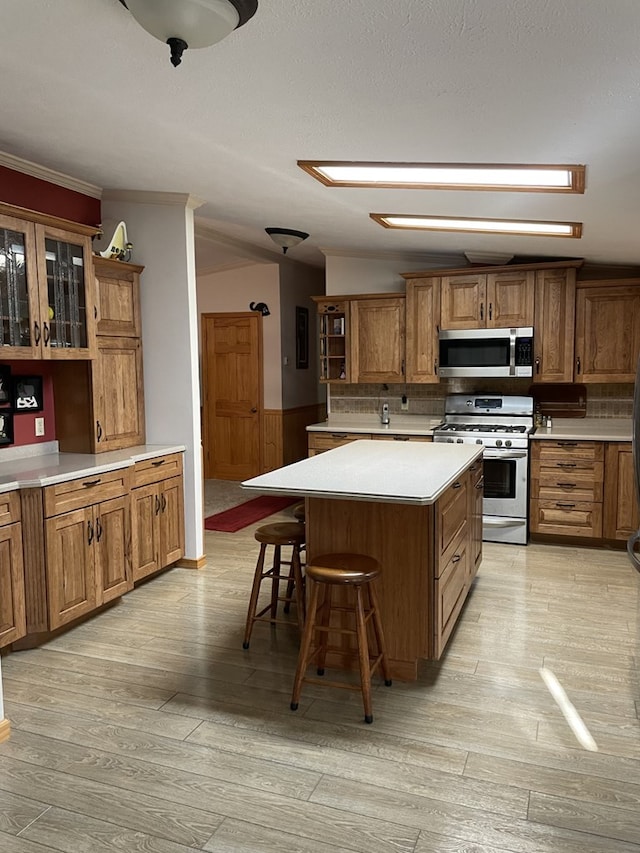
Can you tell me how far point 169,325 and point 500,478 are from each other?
278cm

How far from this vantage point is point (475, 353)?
5.43 metres

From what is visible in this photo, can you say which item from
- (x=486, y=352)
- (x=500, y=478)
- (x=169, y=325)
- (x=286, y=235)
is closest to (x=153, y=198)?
(x=169, y=325)

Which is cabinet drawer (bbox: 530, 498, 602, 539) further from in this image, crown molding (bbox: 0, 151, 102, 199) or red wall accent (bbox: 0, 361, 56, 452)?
crown molding (bbox: 0, 151, 102, 199)

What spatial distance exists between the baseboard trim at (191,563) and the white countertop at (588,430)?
268 cm

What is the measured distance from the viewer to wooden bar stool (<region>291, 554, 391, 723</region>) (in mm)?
2568

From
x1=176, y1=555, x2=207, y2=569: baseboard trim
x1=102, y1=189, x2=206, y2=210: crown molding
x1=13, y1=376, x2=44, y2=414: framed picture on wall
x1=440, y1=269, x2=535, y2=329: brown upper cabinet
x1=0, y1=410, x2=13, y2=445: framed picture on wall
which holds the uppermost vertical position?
x1=102, y1=189, x2=206, y2=210: crown molding

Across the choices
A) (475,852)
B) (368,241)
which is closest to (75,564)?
(475,852)

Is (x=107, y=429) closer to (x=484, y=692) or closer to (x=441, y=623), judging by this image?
(x=441, y=623)

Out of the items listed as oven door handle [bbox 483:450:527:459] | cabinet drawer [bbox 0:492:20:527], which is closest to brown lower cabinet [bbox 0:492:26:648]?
cabinet drawer [bbox 0:492:20:527]

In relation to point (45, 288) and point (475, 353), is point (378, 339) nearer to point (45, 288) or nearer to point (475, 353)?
point (475, 353)

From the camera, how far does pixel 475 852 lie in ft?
6.16

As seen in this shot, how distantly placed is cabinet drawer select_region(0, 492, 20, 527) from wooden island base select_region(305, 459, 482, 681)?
1.43m

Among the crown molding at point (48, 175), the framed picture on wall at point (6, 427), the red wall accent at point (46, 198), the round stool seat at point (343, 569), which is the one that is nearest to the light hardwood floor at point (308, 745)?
the round stool seat at point (343, 569)

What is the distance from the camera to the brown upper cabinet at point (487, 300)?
525cm
